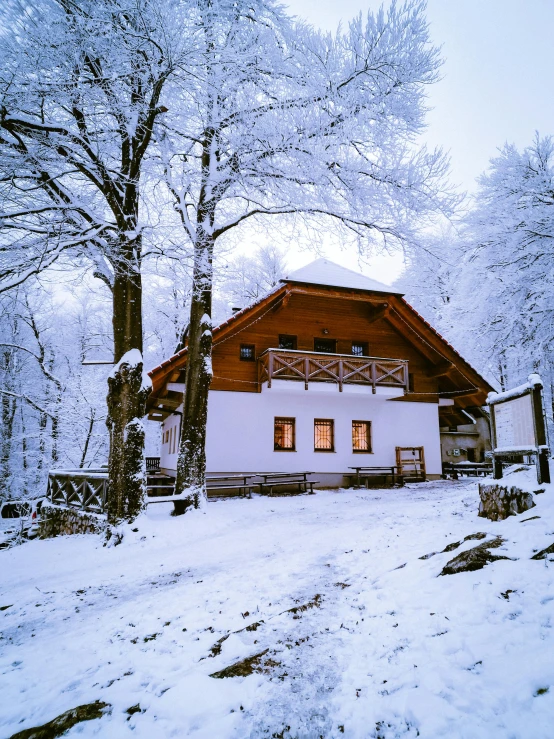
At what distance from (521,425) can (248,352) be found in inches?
447

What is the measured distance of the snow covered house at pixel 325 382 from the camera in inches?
607

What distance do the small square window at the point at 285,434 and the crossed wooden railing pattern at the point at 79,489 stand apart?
7462 mm

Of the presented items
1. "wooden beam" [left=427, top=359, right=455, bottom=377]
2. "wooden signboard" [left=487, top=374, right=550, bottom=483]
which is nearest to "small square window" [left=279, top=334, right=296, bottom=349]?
"wooden beam" [left=427, top=359, right=455, bottom=377]

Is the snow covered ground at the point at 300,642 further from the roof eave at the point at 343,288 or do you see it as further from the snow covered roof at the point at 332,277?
the snow covered roof at the point at 332,277

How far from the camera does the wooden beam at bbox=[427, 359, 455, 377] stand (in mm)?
17247

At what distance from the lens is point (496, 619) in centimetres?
275

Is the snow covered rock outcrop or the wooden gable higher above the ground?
the wooden gable

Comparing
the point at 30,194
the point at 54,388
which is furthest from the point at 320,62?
the point at 54,388

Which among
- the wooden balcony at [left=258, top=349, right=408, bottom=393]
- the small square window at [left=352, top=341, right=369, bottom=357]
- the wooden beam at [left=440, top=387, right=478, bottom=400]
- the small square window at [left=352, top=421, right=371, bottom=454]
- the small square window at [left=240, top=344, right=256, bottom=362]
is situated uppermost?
the small square window at [left=352, top=341, right=369, bottom=357]

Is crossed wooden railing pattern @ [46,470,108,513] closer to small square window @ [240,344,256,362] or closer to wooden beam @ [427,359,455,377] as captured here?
small square window @ [240,344,256,362]

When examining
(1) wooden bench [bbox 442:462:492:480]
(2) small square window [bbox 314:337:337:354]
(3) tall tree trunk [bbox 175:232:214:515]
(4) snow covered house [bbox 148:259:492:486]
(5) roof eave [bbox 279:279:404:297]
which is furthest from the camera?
(1) wooden bench [bbox 442:462:492:480]

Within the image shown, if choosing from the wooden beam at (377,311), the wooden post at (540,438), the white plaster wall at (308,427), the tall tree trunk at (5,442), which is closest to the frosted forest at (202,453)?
the wooden post at (540,438)

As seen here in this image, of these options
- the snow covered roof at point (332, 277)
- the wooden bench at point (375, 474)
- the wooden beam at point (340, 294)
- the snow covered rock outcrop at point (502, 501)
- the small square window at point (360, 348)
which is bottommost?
the wooden bench at point (375, 474)

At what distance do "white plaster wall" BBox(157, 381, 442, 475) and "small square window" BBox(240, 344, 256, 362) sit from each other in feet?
4.62
